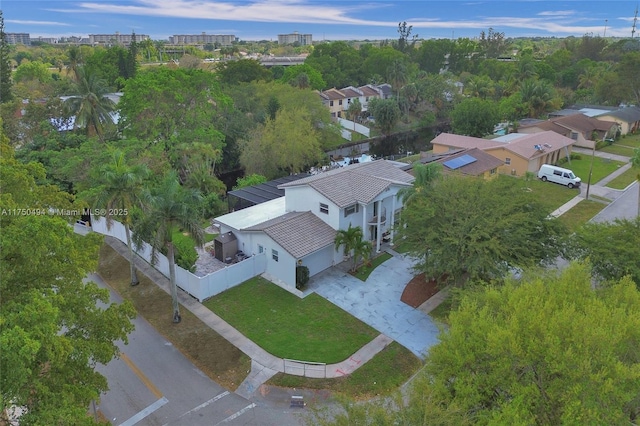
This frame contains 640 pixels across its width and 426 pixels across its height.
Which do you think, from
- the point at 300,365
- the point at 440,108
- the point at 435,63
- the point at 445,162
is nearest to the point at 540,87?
the point at 440,108

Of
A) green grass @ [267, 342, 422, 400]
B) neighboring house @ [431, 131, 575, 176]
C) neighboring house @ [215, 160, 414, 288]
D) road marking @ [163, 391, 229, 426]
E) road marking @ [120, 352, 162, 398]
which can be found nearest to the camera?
road marking @ [163, 391, 229, 426]

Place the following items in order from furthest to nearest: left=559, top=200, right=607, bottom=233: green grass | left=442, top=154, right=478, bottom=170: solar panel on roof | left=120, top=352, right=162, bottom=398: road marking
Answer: left=442, top=154, right=478, bottom=170: solar panel on roof
left=559, top=200, right=607, bottom=233: green grass
left=120, top=352, right=162, bottom=398: road marking

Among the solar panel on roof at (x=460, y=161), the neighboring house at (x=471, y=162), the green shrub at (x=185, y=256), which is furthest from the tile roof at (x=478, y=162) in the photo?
the green shrub at (x=185, y=256)

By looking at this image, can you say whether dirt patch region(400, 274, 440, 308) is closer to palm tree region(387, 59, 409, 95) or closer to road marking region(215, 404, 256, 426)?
road marking region(215, 404, 256, 426)

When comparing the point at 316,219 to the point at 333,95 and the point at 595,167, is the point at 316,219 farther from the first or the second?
the point at 333,95

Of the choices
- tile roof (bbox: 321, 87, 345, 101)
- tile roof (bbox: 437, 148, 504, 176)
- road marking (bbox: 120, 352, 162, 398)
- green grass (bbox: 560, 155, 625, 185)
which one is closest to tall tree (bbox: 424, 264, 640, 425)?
road marking (bbox: 120, 352, 162, 398)
